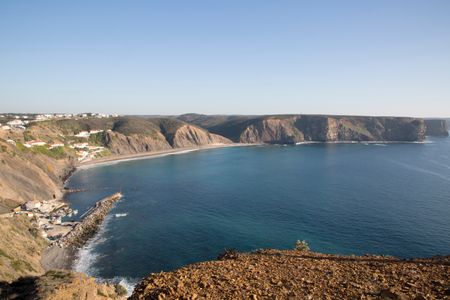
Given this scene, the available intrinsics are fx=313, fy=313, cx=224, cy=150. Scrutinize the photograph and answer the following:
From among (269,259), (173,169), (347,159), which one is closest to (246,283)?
(269,259)

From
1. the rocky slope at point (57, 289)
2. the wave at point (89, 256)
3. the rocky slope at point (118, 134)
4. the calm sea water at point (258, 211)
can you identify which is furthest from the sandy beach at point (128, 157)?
the rocky slope at point (57, 289)

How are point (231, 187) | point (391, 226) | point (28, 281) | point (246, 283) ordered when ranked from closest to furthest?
1. point (246, 283)
2. point (28, 281)
3. point (391, 226)
4. point (231, 187)

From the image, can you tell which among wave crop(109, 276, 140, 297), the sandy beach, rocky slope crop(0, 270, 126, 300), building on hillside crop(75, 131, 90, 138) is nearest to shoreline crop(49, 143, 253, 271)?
the sandy beach

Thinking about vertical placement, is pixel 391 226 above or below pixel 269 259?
below

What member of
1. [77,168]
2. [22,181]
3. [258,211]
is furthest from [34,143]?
[258,211]

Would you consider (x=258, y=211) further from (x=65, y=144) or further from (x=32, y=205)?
(x=65, y=144)

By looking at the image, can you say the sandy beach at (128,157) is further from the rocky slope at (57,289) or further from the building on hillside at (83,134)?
the rocky slope at (57,289)

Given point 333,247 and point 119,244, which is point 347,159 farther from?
point 119,244
